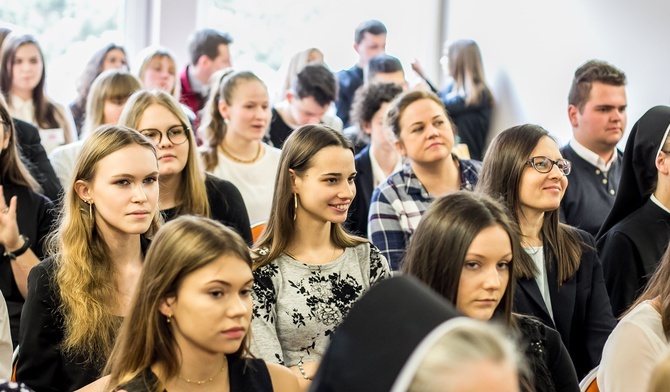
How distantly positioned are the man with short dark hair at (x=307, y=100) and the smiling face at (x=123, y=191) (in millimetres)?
3018

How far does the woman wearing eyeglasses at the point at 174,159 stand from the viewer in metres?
3.71

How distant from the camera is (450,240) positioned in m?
2.55

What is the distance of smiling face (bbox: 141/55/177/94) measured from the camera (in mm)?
6523

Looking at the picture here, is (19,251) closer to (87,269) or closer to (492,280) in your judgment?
(87,269)

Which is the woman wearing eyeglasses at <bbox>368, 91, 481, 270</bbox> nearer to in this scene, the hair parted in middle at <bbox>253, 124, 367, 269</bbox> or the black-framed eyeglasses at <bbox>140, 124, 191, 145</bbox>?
the hair parted in middle at <bbox>253, 124, 367, 269</bbox>

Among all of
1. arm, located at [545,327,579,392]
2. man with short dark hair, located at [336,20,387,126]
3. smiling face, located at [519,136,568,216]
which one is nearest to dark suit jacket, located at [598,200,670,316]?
smiling face, located at [519,136,568,216]

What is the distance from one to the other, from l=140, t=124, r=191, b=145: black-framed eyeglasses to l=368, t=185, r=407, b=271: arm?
2.76 ft

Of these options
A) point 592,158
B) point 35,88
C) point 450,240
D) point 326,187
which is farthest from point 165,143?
point 35,88

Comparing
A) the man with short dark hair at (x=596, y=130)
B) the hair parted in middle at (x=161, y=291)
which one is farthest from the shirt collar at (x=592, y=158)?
the hair parted in middle at (x=161, y=291)

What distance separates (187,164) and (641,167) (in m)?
1.77

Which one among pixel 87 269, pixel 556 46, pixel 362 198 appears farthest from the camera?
pixel 556 46

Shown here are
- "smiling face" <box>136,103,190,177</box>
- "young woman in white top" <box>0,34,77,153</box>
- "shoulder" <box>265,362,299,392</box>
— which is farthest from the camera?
"young woman in white top" <box>0,34,77,153</box>

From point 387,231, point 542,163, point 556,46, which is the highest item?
point 556,46

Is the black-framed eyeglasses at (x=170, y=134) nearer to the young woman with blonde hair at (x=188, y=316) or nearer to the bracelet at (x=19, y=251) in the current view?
the bracelet at (x=19, y=251)
